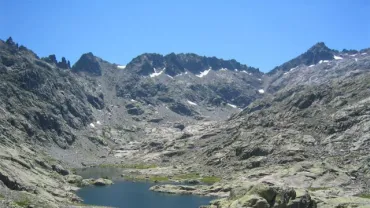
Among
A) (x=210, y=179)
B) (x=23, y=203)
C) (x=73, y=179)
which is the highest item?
(x=210, y=179)

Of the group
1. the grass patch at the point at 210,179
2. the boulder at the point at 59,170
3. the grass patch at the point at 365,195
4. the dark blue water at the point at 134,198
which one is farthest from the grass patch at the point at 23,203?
the grass patch at the point at 210,179

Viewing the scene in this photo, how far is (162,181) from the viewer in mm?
181750

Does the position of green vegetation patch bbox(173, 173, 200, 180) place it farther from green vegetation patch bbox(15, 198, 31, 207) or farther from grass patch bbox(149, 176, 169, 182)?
green vegetation patch bbox(15, 198, 31, 207)

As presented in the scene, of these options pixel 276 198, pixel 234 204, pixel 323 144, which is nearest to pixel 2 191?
pixel 234 204

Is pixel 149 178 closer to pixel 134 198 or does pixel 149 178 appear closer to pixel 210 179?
pixel 210 179

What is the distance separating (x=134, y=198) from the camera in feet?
429

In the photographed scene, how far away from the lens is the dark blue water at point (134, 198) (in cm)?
11700

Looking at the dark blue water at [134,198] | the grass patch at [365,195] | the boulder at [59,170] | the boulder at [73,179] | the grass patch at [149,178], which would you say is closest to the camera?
the grass patch at [365,195]

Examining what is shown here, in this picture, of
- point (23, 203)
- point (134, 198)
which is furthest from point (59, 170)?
point (23, 203)

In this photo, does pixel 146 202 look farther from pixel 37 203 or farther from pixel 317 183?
pixel 317 183

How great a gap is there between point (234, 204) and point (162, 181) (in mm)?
105621

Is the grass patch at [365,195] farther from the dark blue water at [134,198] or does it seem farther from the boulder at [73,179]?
the boulder at [73,179]

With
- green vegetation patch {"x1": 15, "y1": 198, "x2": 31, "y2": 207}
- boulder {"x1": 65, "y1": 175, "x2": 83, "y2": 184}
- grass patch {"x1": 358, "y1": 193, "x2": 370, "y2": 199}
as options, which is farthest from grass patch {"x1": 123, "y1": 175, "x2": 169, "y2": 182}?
green vegetation patch {"x1": 15, "y1": 198, "x2": 31, "y2": 207}

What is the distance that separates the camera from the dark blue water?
384 ft
